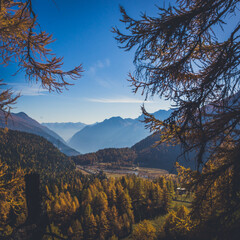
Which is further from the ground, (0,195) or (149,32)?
(149,32)

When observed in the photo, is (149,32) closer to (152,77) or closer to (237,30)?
(152,77)

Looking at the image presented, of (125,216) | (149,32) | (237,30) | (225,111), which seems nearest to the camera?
(237,30)

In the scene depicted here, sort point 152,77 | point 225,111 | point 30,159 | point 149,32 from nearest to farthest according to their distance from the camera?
point 225,111 → point 149,32 → point 152,77 → point 30,159

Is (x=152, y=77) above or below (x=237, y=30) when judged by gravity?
below

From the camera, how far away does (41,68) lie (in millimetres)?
5039

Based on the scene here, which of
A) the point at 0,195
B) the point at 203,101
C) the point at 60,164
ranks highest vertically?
the point at 203,101

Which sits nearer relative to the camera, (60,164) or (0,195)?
(0,195)

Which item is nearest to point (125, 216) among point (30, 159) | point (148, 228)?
point (148, 228)

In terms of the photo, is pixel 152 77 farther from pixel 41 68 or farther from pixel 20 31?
pixel 20 31

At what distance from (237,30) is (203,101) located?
1.55m

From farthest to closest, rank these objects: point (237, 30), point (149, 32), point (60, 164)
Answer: point (60, 164), point (149, 32), point (237, 30)

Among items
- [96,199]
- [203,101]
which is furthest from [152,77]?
[96,199]

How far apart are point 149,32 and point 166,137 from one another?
10.1 ft

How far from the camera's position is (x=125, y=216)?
144 ft
